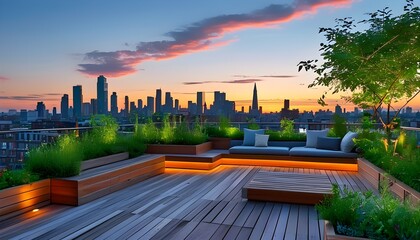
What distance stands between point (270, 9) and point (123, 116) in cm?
495

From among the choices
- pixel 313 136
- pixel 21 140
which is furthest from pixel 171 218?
pixel 313 136

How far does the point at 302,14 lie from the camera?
8.05 meters

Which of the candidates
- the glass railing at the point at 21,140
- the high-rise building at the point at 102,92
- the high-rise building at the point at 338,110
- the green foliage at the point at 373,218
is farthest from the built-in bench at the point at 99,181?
the high-rise building at the point at 102,92

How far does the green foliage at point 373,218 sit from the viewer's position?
6.15ft

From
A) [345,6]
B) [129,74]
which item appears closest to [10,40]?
[129,74]

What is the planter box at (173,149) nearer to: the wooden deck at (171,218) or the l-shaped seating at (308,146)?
the l-shaped seating at (308,146)

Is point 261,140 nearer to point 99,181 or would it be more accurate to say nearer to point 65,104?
point 99,181

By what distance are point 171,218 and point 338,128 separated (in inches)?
225

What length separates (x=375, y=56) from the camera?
4980mm

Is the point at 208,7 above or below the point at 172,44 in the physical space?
above

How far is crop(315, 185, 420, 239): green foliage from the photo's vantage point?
6.15ft

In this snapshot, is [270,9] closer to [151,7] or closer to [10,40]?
[151,7]

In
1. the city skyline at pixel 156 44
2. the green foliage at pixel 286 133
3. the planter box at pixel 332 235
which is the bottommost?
the planter box at pixel 332 235

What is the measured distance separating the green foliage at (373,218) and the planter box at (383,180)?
86 centimetres
